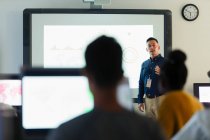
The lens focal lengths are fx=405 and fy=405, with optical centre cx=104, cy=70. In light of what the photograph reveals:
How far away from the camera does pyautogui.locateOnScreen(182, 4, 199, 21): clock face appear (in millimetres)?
6000

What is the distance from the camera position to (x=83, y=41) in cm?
579

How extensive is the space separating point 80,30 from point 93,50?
467 cm

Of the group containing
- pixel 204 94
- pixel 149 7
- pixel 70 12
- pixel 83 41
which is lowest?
pixel 204 94

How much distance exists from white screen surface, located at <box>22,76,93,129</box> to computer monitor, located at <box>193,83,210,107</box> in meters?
4.14

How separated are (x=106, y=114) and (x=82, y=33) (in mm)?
4734

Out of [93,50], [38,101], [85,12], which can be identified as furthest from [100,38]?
[85,12]

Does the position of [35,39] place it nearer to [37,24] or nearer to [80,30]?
[37,24]

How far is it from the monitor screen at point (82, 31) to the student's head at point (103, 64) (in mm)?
4516

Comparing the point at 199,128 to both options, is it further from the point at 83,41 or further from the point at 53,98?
the point at 83,41

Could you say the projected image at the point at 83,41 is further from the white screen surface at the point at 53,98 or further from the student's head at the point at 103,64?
the student's head at the point at 103,64

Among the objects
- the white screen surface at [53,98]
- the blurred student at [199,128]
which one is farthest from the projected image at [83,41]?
the blurred student at [199,128]

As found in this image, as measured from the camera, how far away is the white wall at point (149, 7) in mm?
5820

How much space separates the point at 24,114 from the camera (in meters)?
1.69

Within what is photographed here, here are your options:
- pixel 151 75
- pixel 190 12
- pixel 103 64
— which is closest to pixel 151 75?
pixel 151 75
